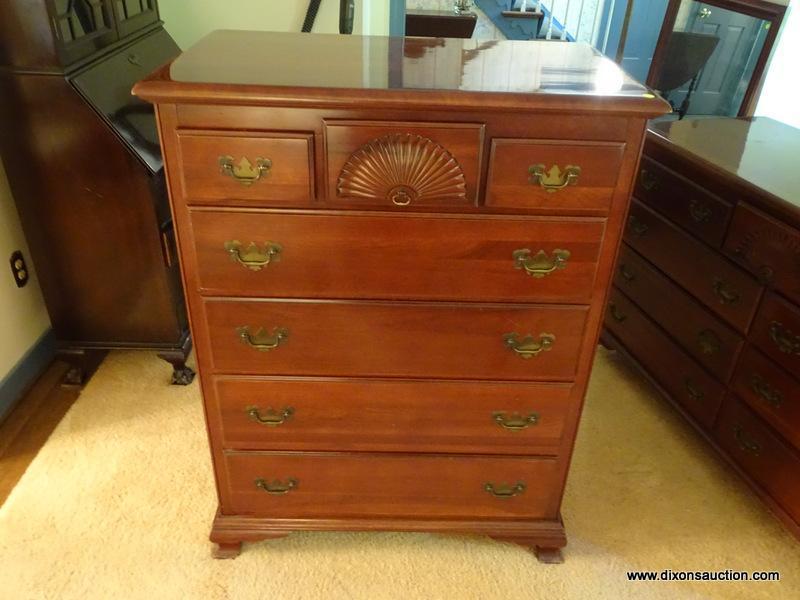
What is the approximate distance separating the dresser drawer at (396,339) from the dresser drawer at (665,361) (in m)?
0.66

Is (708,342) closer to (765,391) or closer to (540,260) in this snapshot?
(765,391)

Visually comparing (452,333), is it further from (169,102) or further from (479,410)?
(169,102)

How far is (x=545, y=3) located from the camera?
4.97 metres

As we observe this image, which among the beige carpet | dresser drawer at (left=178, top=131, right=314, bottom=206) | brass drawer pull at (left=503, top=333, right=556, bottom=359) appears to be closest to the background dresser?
the beige carpet

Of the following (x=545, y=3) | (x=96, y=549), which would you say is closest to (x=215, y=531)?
(x=96, y=549)

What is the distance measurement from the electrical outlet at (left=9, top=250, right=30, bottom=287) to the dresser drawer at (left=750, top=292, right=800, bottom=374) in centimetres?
199

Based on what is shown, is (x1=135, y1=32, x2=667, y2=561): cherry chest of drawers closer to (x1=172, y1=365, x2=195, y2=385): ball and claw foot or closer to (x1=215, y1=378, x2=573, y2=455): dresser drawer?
(x1=215, y1=378, x2=573, y2=455): dresser drawer

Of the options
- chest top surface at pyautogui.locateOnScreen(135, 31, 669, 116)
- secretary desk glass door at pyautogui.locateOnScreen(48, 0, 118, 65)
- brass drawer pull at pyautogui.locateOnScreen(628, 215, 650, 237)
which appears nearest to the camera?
chest top surface at pyautogui.locateOnScreen(135, 31, 669, 116)

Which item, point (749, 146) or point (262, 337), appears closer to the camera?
point (262, 337)

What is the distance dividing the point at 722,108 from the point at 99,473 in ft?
6.96

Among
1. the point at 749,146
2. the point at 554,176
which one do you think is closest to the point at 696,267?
the point at 749,146

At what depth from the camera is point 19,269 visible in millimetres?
1855

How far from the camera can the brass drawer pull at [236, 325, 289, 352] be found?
116 cm

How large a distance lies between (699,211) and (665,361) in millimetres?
458
